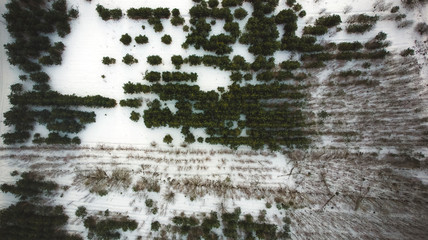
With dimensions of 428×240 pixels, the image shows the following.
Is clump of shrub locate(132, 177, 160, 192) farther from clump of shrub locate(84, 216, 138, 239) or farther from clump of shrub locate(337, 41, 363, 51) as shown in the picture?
clump of shrub locate(337, 41, 363, 51)

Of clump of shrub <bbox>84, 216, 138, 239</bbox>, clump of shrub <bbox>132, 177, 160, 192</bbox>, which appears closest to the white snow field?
clump of shrub <bbox>132, 177, 160, 192</bbox>

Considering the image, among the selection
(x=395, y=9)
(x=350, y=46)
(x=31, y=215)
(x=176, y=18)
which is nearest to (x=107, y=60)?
(x=176, y=18)

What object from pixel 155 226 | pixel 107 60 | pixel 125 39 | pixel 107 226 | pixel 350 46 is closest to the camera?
pixel 155 226

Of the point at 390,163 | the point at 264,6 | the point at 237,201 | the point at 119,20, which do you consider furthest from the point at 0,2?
the point at 390,163

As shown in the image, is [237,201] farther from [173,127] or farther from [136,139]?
[136,139]

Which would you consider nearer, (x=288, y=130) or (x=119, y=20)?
(x=288, y=130)

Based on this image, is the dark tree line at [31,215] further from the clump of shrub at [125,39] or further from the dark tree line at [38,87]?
the clump of shrub at [125,39]

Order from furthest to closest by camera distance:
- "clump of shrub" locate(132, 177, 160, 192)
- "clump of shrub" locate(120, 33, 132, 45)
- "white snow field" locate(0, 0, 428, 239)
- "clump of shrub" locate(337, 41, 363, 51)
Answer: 1. "clump of shrub" locate(120, 33, 132, 45)
2. "clump of shrub" locate(337, 41, 363, 51)
3. "clump of shrub" locate(132, 177, 160, 192)
4. "white snow field" locate(0, 0, 428, 239)

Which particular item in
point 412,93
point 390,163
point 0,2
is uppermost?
point 0,2

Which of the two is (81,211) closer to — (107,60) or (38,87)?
(38,87)
